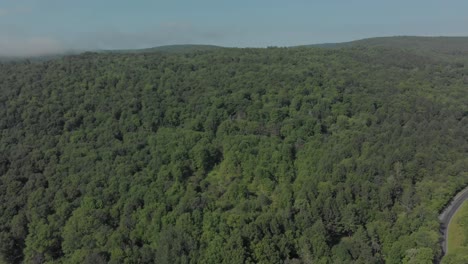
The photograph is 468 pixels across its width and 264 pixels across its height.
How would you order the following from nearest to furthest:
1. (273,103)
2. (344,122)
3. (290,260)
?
(290,260)
(344,122)
(273,103)

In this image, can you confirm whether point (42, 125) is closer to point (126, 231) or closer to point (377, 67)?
point (126, 231)

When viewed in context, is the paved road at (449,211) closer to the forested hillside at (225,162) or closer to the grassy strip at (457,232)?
the grassy strip at (457,232)

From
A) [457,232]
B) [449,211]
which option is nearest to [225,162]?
[449,211]

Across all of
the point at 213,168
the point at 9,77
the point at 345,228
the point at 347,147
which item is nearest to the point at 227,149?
the point at 213,168

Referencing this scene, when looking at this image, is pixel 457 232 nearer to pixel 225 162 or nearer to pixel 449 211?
pixel 449 211

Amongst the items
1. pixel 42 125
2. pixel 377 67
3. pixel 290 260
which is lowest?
pixel 290 260

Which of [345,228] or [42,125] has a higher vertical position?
[42,125]

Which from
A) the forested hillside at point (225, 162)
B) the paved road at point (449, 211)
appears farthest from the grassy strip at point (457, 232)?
the forested hillside at point (225, 162)
